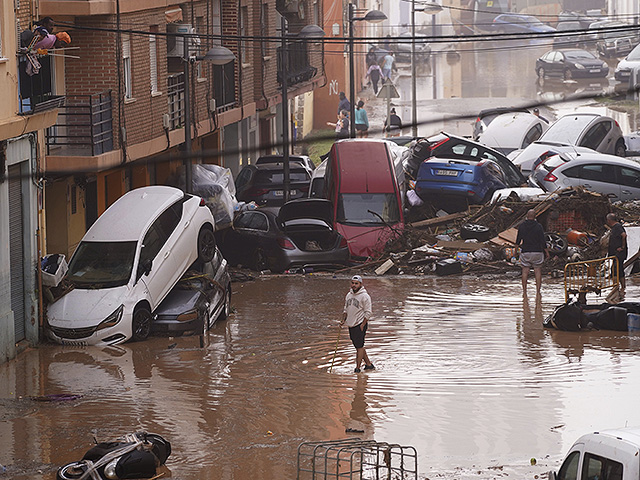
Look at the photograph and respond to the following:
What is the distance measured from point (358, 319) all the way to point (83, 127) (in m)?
10.0

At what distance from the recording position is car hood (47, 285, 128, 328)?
1784cm

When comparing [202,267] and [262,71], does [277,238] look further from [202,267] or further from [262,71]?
[262,71]

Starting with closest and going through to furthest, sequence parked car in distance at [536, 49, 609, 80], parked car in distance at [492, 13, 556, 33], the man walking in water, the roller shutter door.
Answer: the man walking in water < the roller shutter door < parked car in distance at [536, 49, 609, 80] < parked car in distance at [492, 13, 556, 33]

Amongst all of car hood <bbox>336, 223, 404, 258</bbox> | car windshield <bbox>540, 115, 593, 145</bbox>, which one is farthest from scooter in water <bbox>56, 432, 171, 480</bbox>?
car windshield <bbox>540, 115, 593, 145</bbox>

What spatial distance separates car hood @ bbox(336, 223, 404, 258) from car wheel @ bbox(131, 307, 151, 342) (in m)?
7.54

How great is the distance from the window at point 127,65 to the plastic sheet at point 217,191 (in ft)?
8.78

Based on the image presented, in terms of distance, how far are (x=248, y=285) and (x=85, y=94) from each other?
5.21 m

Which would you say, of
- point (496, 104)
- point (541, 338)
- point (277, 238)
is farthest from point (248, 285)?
point (496, 104)

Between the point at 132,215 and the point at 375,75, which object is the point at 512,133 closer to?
the point at 132,215

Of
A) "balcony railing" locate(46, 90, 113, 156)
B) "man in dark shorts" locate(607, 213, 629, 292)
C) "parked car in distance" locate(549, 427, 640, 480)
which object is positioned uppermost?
"balcony railing" locate(46, 90, 113, 156)

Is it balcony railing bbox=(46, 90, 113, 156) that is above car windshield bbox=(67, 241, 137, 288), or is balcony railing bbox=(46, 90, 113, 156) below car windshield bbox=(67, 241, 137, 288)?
above

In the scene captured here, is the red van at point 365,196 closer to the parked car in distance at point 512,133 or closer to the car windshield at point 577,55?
the parked car in distance at point 512,133

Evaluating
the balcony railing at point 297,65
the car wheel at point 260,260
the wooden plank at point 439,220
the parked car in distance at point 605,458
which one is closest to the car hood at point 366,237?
the car wheel at point 260,260

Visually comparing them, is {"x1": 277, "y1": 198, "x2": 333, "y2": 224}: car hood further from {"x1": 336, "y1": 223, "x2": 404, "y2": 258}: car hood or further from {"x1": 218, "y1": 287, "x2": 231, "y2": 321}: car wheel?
{"x1": 218, "y1": 287, "x2": 231, "y2": 321}: car wheel
